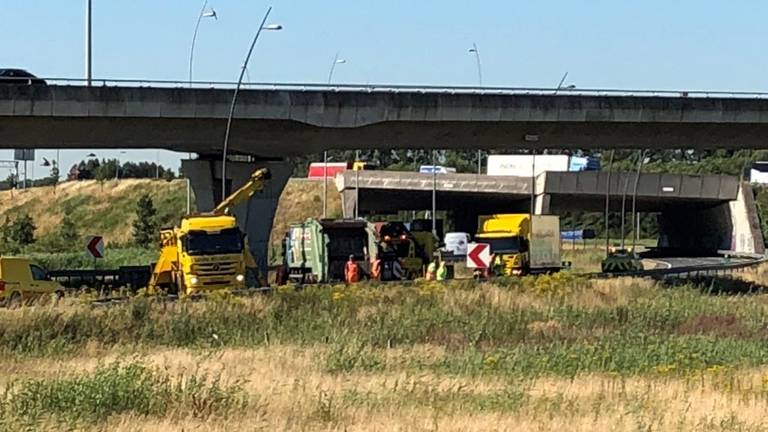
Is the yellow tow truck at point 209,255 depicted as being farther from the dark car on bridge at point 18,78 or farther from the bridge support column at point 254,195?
the bridge support column at point 254,195

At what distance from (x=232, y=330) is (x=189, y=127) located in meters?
23.3

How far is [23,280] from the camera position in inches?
1602

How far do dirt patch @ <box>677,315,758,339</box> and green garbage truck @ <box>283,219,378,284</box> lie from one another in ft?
71.1

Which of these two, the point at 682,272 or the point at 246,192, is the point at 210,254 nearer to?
the point at 246,192

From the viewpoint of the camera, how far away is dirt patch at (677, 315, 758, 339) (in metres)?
28.4

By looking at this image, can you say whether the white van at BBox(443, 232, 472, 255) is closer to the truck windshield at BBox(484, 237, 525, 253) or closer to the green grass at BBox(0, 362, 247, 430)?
the truck windshield at BBox(484, 237, 525, 253)

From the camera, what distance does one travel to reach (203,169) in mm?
56750

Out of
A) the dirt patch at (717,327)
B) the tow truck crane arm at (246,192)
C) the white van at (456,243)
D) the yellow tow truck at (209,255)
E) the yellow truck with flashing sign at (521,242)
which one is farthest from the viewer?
the white van at (456,243)

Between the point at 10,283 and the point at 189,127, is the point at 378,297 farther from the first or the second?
the point at 189,127

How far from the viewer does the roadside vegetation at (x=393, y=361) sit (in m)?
14.4

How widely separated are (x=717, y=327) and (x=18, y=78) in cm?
2546

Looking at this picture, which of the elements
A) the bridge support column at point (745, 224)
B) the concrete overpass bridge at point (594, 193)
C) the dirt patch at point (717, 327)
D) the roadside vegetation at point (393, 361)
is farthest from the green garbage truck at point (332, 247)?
the bridge support column at point (745, 224)

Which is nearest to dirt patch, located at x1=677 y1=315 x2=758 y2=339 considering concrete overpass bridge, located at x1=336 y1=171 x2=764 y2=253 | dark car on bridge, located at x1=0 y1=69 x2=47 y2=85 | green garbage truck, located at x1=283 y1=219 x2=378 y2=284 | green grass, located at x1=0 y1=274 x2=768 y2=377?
green grass, located at x1=0 y1=274 x2=768 y2=377

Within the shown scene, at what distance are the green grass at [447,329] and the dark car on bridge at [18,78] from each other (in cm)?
1520
